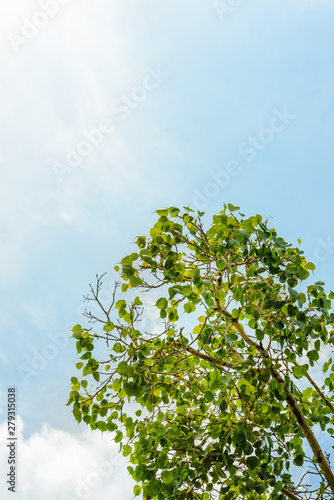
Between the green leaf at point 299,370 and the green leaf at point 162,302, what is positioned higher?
the green leaf at point 162,302

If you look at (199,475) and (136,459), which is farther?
(136,459)

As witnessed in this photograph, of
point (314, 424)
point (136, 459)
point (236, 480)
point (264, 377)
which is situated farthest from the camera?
point (314, 424)

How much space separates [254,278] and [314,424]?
152 centimetres

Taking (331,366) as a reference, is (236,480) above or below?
below

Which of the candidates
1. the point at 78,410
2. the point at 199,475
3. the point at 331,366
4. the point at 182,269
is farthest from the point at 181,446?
the point at 331,366

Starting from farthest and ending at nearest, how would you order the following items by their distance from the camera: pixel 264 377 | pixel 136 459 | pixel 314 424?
pixel 314 424 < pixel 136 459 < pixel 264 377

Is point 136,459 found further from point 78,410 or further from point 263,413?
point 263,413

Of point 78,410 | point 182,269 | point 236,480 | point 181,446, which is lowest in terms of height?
point 236,480

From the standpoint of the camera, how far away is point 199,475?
96.3 inches

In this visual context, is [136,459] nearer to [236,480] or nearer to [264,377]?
[236,480]

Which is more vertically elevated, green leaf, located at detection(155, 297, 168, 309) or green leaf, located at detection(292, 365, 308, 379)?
green leaf, located at detection(155, 297, 168, 309)

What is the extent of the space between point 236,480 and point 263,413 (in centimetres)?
46

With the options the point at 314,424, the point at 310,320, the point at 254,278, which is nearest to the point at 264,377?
the point at 310,320

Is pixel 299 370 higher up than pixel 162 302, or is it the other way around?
pixel 162 302
